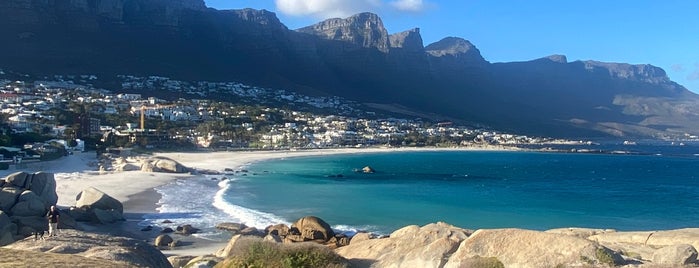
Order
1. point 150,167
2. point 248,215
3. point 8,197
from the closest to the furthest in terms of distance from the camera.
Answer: point 8,197, point 248,215, point 150,167

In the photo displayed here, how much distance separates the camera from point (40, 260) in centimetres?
724

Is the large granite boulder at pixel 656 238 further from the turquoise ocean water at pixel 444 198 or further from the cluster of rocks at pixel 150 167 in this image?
the cluster of rocks at pixel 150 167

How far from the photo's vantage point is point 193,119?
344 feet

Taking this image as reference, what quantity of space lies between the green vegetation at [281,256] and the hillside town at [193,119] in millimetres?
53739

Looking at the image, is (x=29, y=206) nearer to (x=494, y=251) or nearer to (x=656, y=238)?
(x=494, y=251)

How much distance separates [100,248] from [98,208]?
744 inches

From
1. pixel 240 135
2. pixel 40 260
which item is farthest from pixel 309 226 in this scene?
pixel 240 135

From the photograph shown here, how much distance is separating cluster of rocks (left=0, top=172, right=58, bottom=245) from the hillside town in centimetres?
3386

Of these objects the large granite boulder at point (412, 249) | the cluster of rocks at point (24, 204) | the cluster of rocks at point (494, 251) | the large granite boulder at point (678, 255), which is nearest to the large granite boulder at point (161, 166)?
the cluster of rocks at point (24, 204)

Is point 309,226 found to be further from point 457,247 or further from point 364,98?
point 364,98

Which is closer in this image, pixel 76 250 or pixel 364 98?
pixel 76 250

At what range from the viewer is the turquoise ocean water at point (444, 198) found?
3184 centimetres

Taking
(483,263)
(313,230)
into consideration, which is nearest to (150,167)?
(313,230)

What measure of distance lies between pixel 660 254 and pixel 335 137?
104560mm
